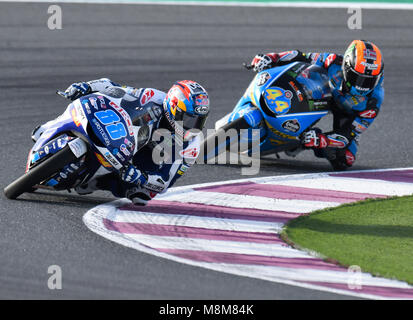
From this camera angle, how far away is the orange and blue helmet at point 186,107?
8891 millimetres

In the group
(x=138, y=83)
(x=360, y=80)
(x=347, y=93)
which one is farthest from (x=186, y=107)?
(x=138, y=83)

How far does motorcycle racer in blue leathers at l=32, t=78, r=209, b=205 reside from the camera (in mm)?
8945

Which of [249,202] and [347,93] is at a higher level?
[347,93]

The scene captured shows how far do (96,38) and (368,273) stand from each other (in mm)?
10197

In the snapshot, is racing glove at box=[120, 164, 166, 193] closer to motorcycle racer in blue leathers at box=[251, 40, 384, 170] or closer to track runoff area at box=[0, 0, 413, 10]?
motorcycle racer in blue leathers at box=[251, 40, 384, 170]

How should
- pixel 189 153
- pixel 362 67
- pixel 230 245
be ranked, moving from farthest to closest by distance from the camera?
pixel 362 67
pixel 189 153
pixel 230 245

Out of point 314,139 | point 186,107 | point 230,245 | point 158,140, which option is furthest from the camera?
point 314,139

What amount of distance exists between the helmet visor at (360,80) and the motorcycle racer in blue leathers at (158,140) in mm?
2378

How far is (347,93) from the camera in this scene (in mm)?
10977

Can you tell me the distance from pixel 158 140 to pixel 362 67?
269 cm

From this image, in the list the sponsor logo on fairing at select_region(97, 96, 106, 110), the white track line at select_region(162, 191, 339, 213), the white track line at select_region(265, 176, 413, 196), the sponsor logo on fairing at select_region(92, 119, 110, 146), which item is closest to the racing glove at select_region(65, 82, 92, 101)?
the sponsor logo on fairing at select_region(97, 96, 106, 110)

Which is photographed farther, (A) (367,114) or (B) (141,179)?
(A) (367,114)

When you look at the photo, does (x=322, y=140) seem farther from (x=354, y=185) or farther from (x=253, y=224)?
(x=253, y=224)

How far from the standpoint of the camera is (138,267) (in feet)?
24.8
